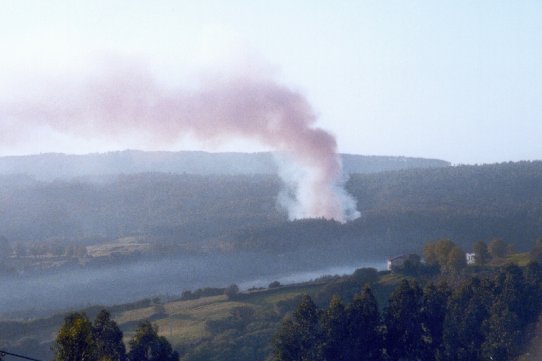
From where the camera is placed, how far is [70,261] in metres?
82.2

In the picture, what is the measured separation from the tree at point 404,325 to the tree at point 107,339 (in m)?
13.2

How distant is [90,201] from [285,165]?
32.4m

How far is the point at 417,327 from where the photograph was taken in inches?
1446

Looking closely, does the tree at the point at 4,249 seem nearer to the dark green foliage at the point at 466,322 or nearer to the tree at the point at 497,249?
the tree at the point at 497,249

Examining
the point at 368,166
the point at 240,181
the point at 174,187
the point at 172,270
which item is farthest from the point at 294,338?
the point at 368,166

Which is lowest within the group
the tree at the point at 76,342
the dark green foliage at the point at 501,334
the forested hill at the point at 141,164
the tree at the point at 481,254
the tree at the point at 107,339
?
the dark green foliage at the point at 501,334

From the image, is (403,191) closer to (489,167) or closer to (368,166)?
(489,167)

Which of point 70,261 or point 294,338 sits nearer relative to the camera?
point 294,338

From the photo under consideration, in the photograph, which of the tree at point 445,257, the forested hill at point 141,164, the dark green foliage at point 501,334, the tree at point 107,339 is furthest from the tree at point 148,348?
the forested hill at point 141,164

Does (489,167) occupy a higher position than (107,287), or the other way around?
(489,167)

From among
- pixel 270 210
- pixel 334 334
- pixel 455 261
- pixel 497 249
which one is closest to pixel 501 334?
pixel 334 334

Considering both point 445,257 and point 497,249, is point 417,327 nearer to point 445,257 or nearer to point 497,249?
point 445,257

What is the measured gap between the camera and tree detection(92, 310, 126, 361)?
28.2 m

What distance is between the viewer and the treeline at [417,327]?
34312 mm
